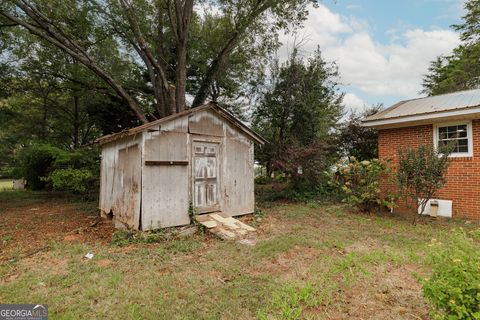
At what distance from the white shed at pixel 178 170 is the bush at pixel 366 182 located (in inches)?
138

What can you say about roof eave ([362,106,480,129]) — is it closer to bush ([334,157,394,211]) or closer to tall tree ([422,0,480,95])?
bush ([334,157,394,211])

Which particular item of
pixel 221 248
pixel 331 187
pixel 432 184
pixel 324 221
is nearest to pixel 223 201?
pixel 221 248

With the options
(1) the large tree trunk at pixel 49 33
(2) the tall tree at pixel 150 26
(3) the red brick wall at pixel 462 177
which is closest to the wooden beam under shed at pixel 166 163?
(2) the tall tree at pixel 150 26

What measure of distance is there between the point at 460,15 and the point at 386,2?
43.6ft

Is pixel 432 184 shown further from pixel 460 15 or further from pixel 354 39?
pixel 460 15

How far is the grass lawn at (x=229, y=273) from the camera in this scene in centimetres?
308

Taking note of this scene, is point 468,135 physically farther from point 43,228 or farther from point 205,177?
point 43,228

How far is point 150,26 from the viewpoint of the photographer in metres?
12.5

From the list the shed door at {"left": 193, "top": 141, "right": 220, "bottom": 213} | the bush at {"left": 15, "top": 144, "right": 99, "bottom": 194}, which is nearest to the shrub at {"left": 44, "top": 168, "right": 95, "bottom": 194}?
the bush at {"left": 15, "top": 144, "right": 99, "bottom": 194}

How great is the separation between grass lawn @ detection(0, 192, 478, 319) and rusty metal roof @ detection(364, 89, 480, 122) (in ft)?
11.2

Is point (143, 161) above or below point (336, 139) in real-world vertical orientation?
below

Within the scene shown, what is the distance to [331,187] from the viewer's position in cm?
1243

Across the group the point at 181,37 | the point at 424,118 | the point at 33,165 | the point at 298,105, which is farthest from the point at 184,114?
the point at 33,165

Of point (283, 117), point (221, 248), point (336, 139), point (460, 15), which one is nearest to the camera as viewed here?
point (221, 248)
